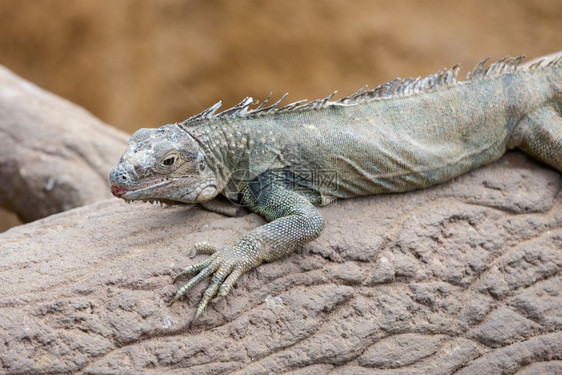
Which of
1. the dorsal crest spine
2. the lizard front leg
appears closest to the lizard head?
the dorsal crest spine

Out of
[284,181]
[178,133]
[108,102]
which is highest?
[108,102]

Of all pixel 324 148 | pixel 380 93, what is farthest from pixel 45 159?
pixel 380 93

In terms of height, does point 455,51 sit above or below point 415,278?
above

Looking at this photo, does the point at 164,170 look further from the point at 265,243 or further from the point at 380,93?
the point at 380,93

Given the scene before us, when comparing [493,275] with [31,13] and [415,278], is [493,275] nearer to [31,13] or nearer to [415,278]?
[415,278]

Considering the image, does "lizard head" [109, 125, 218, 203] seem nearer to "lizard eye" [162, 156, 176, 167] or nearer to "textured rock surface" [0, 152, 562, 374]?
"lizard eye" [162, 156, 176, 167]

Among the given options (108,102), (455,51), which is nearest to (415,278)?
(455,51)
